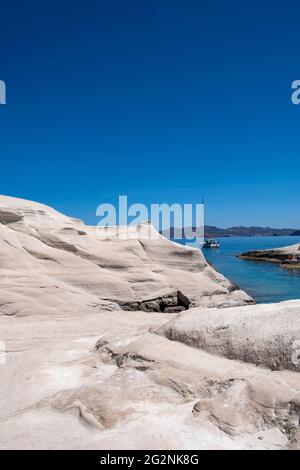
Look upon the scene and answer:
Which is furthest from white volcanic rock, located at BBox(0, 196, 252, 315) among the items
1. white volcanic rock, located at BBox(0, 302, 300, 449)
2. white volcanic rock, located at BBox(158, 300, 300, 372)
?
white volcanic rock, located at BBox(158, 300, 300, 372)

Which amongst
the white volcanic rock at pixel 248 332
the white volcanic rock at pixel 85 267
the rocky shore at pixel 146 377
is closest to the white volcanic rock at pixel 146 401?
the rocky shore at pixel 146 377

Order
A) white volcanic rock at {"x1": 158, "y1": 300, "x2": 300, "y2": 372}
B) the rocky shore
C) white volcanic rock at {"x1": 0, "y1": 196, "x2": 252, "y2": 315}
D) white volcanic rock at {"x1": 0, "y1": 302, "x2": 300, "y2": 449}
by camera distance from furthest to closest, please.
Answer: white volcanic rock at {"x1": 0, "y1": 196, "x2": 252, "y2": 315}, white volcanic rock at {"x1": 158, "y1": 300, "x2": 300, "y2": 372}, the rocky shore, white volcanic rock at {"x1": 0, "y1": 302, "x2": 300, "y2": 449}

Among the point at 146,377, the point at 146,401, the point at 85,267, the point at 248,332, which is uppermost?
the point at 85,267

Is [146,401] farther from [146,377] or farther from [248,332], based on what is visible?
[248,332]

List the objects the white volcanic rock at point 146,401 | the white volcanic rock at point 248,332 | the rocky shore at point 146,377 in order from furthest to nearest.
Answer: the white volcanic rock at point 248,332 < the rocky shore at point 146,377 < the white volcanic rock at point 146,401

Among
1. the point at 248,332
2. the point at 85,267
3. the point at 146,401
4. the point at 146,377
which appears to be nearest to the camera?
the point at 146,401

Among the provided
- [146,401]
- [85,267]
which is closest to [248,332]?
[146,401]

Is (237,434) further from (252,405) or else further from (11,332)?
(11,332)

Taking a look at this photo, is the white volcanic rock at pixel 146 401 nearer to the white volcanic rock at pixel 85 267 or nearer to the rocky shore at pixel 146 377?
the rocky shore at pixel 146 377

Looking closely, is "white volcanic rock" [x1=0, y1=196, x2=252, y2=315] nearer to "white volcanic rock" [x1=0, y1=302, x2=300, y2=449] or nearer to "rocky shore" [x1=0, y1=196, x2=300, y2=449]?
"rocky shore" [x1=0, y1=196, x2=300, y2=449]

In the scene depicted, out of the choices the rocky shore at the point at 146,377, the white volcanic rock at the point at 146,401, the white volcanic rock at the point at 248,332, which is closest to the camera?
the white volcanic rock at the point at 146,401

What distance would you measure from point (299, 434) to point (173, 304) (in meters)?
14.6

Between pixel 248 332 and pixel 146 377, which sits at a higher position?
pixel 248 332
